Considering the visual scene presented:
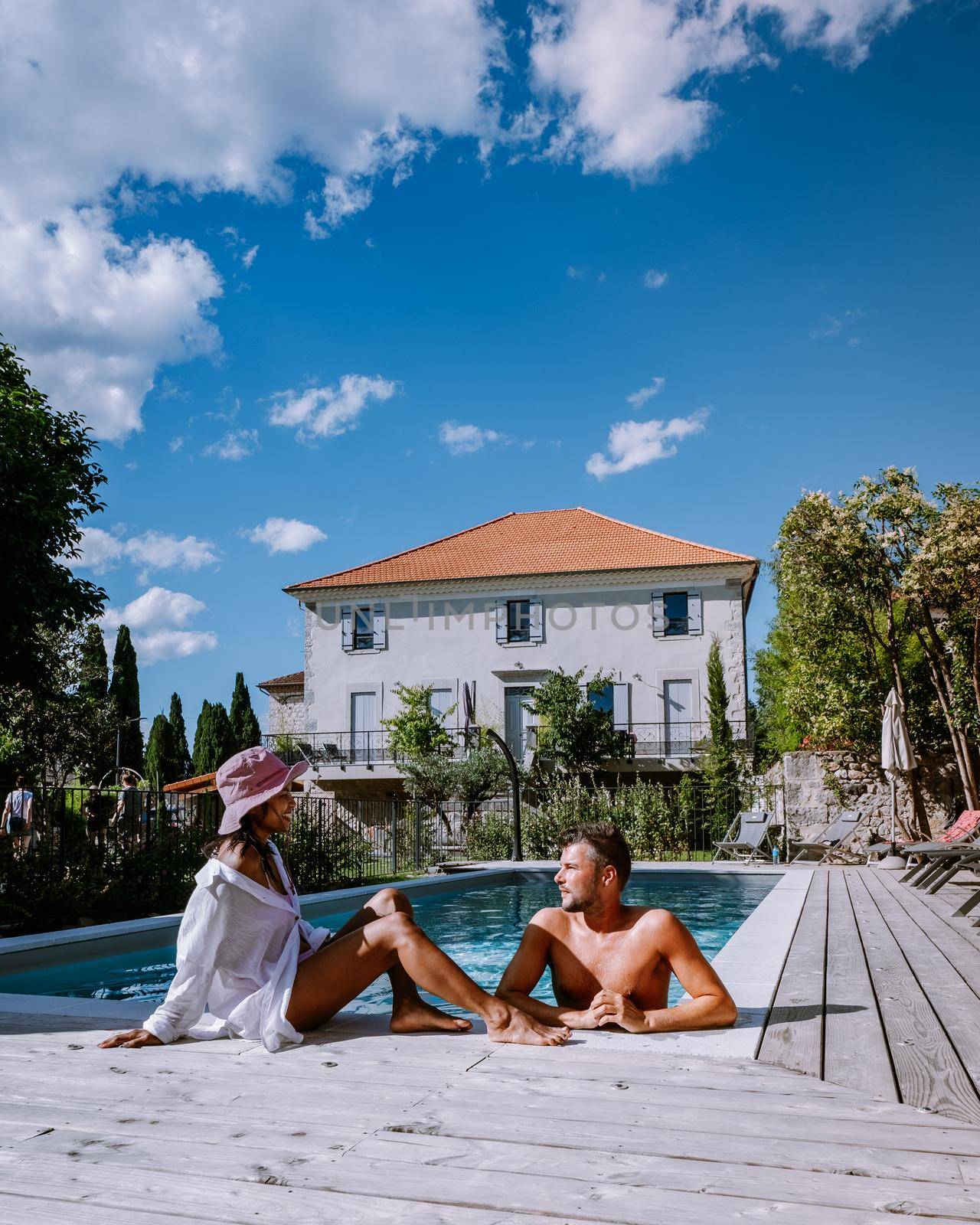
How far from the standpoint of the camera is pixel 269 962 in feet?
11.4

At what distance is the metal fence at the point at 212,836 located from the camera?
8438 millimetres

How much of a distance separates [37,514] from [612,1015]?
45.4ft

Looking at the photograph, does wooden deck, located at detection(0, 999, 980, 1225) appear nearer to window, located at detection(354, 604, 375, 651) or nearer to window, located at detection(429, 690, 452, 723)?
window, located at detection(429, 690, 452, 723)

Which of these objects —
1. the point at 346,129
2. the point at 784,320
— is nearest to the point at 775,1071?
the point at 346,129

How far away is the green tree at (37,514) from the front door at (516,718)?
1550 centimetres

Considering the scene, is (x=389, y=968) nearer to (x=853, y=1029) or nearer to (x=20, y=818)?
(x=853, y=1029)

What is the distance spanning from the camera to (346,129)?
9742 mm

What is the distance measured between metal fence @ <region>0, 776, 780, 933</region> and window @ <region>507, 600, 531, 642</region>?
35.5ft

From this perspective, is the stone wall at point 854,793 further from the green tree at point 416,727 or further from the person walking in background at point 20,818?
the green tree at point 416,727

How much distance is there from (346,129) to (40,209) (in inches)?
222

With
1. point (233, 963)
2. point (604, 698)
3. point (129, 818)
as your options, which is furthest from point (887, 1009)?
point (604, 698)

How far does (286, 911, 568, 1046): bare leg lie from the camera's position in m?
3.27

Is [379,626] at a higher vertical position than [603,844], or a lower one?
higher

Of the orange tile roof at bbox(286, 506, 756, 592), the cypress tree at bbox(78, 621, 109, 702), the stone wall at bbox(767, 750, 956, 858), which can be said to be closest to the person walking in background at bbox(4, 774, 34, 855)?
the stone wall at bbox(767, 750, 956, 858)
